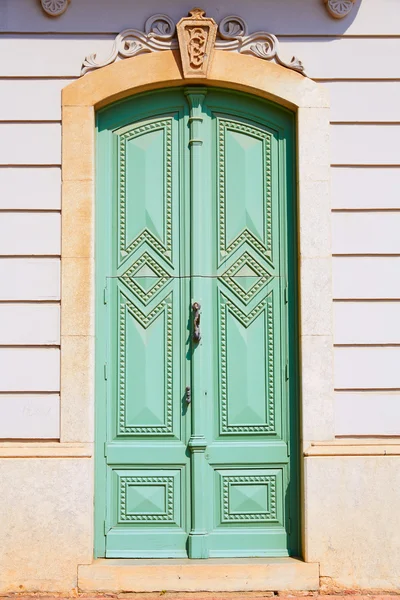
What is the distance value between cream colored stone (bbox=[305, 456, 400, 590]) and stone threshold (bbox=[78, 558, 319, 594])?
19cm

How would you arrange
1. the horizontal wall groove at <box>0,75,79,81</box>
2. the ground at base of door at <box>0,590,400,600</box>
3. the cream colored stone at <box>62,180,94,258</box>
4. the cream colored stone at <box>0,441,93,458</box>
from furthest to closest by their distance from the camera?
1. the horizontal wall groove at <box>0,75,79,81</box>
2. the cream colored stone at <box>62,180,94,258</box>
3. the cream colored stone at <box>0,441,93,458</box>
4. the ground at base of door at <box>0,590,400,600</box>

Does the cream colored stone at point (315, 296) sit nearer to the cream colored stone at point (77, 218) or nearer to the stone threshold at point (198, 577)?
the cream colored stone at point (77, 218)

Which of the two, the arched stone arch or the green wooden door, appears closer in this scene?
the arched stone arch

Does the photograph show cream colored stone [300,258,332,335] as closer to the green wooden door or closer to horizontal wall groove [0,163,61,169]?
the green wooden door

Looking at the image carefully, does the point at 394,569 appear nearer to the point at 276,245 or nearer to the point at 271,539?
the point at 271,539

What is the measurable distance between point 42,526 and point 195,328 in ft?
6.62

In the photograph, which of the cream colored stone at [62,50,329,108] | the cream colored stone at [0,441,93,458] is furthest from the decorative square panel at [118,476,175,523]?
the cream colored stone at [62,50,329,108]

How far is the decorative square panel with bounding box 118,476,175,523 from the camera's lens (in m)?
7.07

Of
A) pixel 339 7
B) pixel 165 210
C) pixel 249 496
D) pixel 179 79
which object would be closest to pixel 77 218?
pixel 165 210

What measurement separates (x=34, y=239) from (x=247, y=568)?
3.20m

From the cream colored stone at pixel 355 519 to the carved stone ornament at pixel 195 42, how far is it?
3336 millimetres

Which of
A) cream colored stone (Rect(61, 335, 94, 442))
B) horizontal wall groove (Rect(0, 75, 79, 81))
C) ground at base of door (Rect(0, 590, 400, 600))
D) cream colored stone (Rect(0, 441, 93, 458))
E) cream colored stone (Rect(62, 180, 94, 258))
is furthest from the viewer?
horizontal wall groove (Rect(0, 75, 79, 81))

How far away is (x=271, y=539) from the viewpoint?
7.07 metres

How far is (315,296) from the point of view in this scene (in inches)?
277
